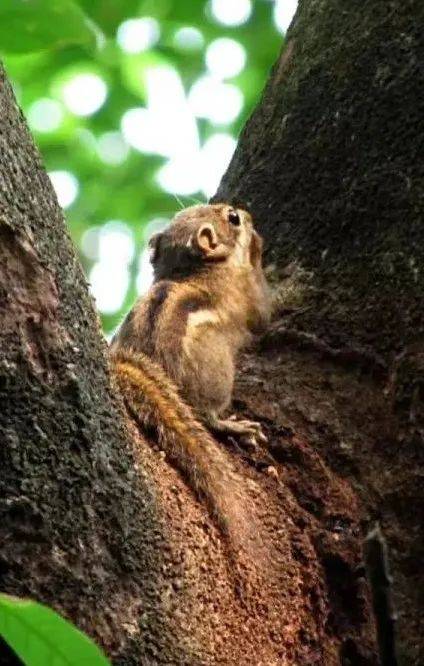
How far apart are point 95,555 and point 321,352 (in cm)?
113

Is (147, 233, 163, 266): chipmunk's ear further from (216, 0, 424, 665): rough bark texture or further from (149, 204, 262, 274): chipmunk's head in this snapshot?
(216, 0, 424, 665): rough bark texture

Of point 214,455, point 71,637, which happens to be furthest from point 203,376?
point 71,637

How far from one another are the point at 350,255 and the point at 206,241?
1.10 meters

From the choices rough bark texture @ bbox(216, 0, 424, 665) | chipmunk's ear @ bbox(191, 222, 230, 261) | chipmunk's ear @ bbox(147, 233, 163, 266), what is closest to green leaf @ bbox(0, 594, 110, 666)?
rough bark texture @ bbox(216, 0, 424, 665)

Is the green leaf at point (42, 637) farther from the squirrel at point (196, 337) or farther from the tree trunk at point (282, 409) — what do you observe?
the squirrel at point (196, 337)

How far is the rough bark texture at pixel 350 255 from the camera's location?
2502 millimetres

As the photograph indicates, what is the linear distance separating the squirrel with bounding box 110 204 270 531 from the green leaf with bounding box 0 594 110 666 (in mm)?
1041

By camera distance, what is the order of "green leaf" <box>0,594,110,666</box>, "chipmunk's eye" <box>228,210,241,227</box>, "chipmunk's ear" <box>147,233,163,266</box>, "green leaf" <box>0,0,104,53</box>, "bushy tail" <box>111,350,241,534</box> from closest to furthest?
1. "green leaf" <box>0,594,110,666</box>
2. "bushy tail" <box>111,350,241,534</box>
3. "green leaf" <box>0,0,104,53</box>
4. "chipmunk's eye" <box>228,210,241,227</box>
5. "chipmunk's ear" <box>147,233,163,266</box>

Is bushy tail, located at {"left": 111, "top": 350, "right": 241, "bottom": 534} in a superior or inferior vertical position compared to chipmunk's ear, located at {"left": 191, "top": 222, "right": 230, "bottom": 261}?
inferior

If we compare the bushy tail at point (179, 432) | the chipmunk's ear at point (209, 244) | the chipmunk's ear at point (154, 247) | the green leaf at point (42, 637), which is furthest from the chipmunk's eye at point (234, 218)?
the green leaf at point (42, 637)

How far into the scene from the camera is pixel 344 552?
238cm

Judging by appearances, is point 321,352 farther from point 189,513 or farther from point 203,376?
point 189,513

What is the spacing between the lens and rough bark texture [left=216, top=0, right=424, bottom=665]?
2502mm

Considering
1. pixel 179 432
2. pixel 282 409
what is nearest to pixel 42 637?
pixel 179 432
